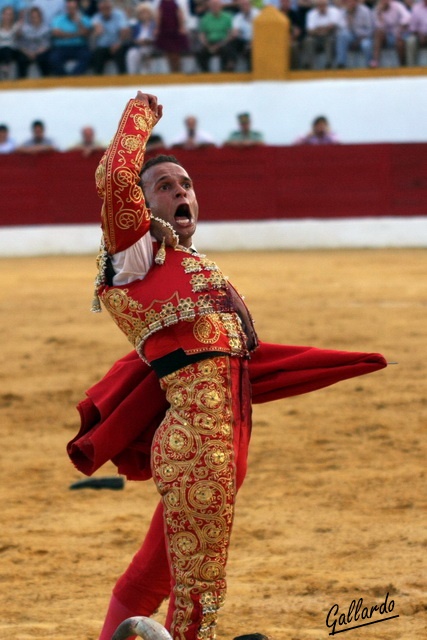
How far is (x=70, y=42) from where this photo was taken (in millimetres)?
14289

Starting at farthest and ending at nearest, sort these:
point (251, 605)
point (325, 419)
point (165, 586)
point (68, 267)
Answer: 1. point (68, 267)
2. point (325, 419)
3. point (251, 605)
4. point (165, 586)

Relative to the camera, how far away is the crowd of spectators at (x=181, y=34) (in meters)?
13.7

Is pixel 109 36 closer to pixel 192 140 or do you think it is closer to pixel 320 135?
pixel 192 140

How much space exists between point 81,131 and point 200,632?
1197 cm

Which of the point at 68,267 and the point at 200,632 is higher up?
the point at 200,632

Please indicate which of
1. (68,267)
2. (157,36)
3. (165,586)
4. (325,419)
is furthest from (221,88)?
(165,586)

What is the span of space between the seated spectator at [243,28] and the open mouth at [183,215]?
1179 cm

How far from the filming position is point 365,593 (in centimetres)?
362

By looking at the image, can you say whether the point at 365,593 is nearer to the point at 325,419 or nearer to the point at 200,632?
the point at 200,632

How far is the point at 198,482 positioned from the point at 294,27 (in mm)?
12176

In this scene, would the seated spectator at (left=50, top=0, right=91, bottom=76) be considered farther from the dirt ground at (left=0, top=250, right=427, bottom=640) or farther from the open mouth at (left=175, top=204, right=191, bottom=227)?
the open mouth at (left=175, top=204, right=191, bottom=227)

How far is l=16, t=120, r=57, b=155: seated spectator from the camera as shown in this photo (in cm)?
1377

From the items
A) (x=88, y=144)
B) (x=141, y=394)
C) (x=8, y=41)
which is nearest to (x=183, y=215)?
(x=141, y=394)

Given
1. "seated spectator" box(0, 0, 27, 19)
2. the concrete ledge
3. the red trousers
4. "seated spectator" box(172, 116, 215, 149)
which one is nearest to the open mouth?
the red trousers
